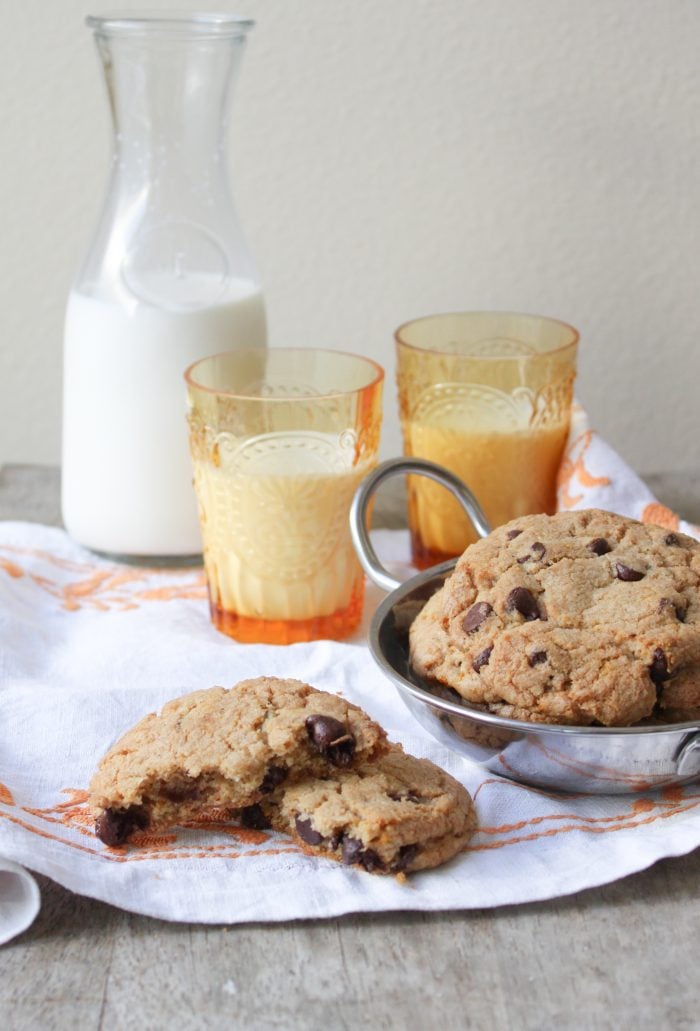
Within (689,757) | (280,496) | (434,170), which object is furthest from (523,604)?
(434,170)

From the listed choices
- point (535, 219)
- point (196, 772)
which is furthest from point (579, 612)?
point (535, 219)

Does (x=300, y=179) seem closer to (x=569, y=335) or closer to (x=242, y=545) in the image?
(x=569, y=335)

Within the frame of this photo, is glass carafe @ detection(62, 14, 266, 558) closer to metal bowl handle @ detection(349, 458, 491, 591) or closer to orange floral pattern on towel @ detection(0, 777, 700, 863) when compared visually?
metal bowl handle @ detection(349, 458, 491, 591)

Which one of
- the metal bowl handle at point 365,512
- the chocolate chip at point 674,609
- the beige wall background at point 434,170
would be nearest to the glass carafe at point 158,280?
the metal bowl handle at point 365,512

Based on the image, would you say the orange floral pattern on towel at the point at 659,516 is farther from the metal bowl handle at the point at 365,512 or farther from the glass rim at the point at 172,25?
the glass rim at the point at 172,25

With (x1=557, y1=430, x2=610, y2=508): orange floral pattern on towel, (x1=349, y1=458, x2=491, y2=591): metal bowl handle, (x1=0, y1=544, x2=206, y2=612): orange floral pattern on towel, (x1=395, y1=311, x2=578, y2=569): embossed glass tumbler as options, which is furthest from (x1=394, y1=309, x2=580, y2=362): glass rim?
(x1=0, y1=544, x2=206, y2=612): orange floral pattern on towel

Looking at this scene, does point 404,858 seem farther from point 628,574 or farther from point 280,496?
point 280,496
